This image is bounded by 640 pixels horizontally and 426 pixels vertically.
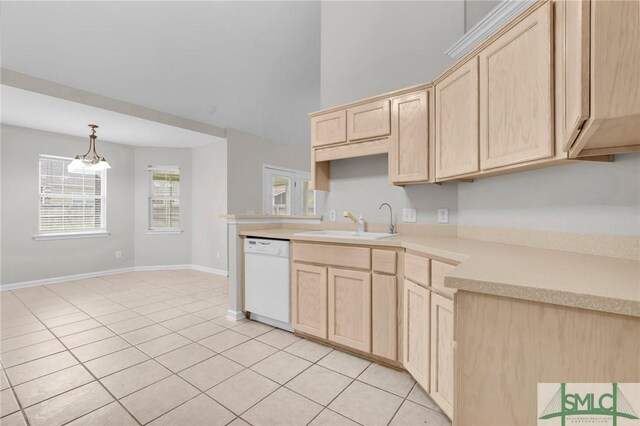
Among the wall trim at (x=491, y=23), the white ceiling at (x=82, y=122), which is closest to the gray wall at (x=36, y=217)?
the white ceiling at (x=82, y=122)

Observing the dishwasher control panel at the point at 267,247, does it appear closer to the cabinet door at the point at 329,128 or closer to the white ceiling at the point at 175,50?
the cabinet door at the point at 329,128

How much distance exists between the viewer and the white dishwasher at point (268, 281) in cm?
258

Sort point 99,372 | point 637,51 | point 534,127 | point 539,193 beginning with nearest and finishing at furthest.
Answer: point 637,51, point 534,127, point 539,193, point 99,372

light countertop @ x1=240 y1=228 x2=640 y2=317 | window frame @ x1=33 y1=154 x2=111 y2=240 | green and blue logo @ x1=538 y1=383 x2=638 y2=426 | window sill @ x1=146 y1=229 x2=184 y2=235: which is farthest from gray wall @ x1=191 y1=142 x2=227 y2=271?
green and blue logo @ x1=538 y1=383 x2=638 y2=426

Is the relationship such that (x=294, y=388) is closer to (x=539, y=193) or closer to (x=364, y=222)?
(x=364, y=222)

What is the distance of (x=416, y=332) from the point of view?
1.78 meters

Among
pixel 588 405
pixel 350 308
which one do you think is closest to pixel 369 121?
pixel 350 308

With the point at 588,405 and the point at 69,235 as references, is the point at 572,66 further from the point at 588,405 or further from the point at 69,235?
the point at 69,235

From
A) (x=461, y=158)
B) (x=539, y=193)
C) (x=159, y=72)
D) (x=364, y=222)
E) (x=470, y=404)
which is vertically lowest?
(x=470, y=404)

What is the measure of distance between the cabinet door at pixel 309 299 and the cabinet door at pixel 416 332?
666mm

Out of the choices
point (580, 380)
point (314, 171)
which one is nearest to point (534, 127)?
point (580, 380)

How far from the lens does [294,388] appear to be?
1.80 meters

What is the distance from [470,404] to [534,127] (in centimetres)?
126

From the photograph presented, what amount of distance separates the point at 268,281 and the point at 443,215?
167 centimetres
